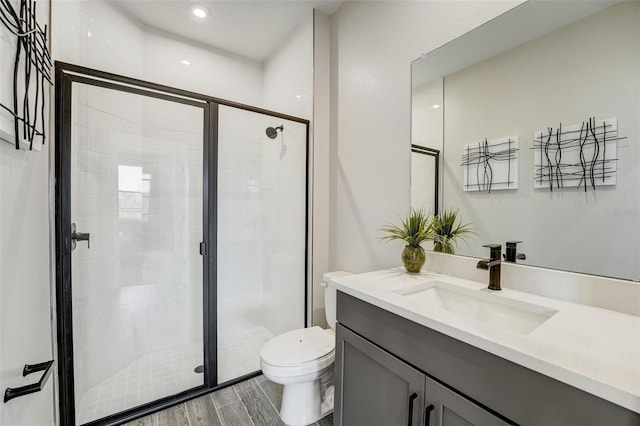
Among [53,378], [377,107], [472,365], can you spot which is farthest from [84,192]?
[472,365]

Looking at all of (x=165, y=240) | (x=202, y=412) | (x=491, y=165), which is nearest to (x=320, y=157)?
(x=491, y=165)

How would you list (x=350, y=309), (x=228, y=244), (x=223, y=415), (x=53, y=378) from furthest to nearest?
(x=228, y=244), (x=223, y=415), (x=53, y=378), (x=350, y=309)

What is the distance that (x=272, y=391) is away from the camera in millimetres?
1846

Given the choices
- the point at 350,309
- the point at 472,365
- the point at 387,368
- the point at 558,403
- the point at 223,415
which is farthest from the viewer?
the point at 223,415

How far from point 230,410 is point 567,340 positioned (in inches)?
68.1

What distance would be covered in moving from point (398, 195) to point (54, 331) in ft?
6.26

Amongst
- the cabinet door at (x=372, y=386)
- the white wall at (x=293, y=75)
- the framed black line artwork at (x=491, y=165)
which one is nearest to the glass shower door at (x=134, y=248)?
the white wall at (x=293, y=75)

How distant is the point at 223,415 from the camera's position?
Result: 162 centimetres

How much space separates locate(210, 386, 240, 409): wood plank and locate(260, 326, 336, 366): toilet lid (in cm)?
52

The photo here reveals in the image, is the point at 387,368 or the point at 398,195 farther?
the point at 398,195

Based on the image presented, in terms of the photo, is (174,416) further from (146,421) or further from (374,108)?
(374,108)

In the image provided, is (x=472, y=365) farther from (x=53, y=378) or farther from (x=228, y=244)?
(x=228, y=244)

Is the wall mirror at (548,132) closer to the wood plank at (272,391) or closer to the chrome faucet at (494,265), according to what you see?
the chrome faucet at (494,265)

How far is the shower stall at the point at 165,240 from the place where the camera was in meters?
1.55
